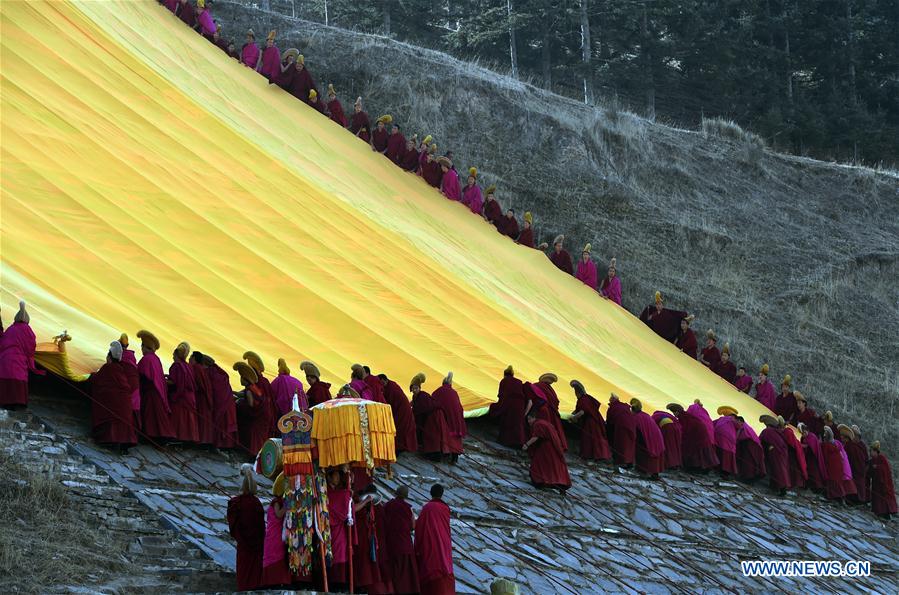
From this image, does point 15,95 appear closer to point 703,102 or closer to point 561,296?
point 561,296

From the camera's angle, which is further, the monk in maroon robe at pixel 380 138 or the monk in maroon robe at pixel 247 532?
the monk in maroon robe at pixel 380 138

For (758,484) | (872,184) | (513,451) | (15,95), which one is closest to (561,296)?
(758,484)

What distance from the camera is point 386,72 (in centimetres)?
2620

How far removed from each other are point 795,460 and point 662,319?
3.61 meters

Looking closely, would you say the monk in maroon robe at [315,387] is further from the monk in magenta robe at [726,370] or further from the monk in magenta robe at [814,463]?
the monk in magenta robe at [726,370]

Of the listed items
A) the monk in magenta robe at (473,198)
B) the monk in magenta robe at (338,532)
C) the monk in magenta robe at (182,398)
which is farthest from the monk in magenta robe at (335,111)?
the monk in magenta robe at (338,532)

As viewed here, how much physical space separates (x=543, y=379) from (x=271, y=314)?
3048mm

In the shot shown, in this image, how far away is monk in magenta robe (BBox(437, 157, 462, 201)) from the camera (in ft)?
71.0

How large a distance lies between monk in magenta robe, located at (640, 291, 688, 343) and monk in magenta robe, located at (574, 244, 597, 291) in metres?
0.89

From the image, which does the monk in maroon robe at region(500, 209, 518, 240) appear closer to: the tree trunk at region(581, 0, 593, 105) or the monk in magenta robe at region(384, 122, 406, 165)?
the monk in magenta robe at region(384, 122, 406, 165)

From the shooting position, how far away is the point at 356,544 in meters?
10.5

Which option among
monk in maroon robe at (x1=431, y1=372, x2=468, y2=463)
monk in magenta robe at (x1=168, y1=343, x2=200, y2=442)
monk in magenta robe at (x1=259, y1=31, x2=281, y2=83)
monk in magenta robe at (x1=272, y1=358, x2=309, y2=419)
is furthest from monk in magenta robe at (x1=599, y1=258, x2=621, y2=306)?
monk in magenta robe at (x1=168, y1=343, x2=200, y2=442)

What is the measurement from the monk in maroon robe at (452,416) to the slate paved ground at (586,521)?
0.73 ft

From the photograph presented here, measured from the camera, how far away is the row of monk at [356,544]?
9.92 metres
